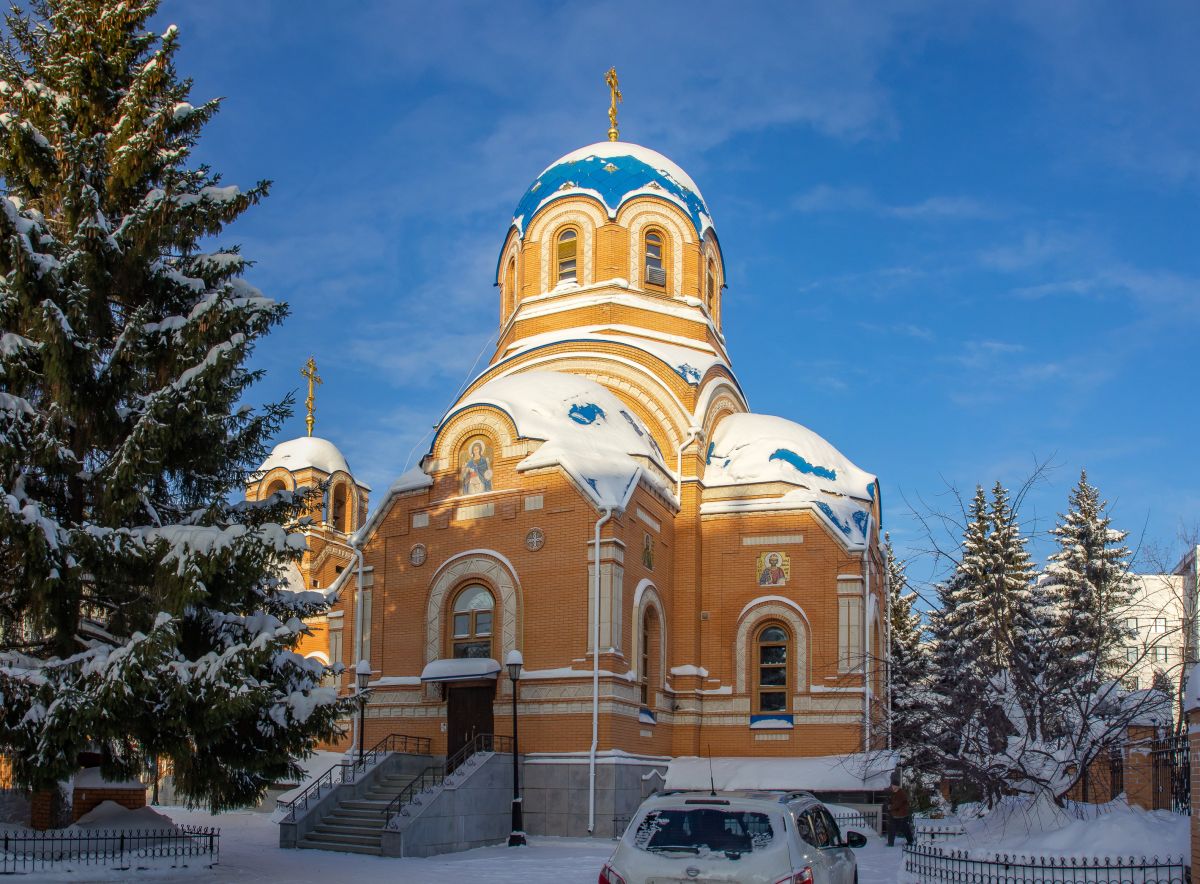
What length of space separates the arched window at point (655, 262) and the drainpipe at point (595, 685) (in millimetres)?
9250

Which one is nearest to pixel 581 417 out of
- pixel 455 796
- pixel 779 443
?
pixel 779 443

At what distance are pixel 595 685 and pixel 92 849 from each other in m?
9.44

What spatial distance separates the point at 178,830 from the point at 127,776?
205cm

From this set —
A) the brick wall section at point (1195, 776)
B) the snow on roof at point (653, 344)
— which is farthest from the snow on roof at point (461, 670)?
the brick wall section at point (1195, 776)

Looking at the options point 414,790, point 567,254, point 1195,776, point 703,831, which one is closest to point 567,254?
point 567,254

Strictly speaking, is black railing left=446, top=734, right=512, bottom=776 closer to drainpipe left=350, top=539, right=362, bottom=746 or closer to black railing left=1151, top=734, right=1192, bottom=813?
drainpipe left=350, top=539, right=362, bottom=746

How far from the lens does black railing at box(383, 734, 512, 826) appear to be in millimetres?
→ 18719

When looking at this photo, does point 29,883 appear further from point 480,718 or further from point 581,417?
point 581,417

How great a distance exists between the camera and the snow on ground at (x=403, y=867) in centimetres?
1401

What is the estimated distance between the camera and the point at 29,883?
40.6 feet

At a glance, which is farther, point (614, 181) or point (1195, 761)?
point (614, 181)

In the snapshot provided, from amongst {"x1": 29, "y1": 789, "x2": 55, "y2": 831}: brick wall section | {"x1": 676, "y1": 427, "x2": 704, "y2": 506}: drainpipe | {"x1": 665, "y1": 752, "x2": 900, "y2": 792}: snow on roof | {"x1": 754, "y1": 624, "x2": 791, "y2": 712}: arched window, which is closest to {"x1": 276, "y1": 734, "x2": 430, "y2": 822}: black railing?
{"x1": 665, "y1": 752, "x2": 900, "y2": 792}: snow on roof

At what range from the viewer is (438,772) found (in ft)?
69.9

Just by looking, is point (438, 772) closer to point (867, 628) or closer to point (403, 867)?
point (403, 867)
